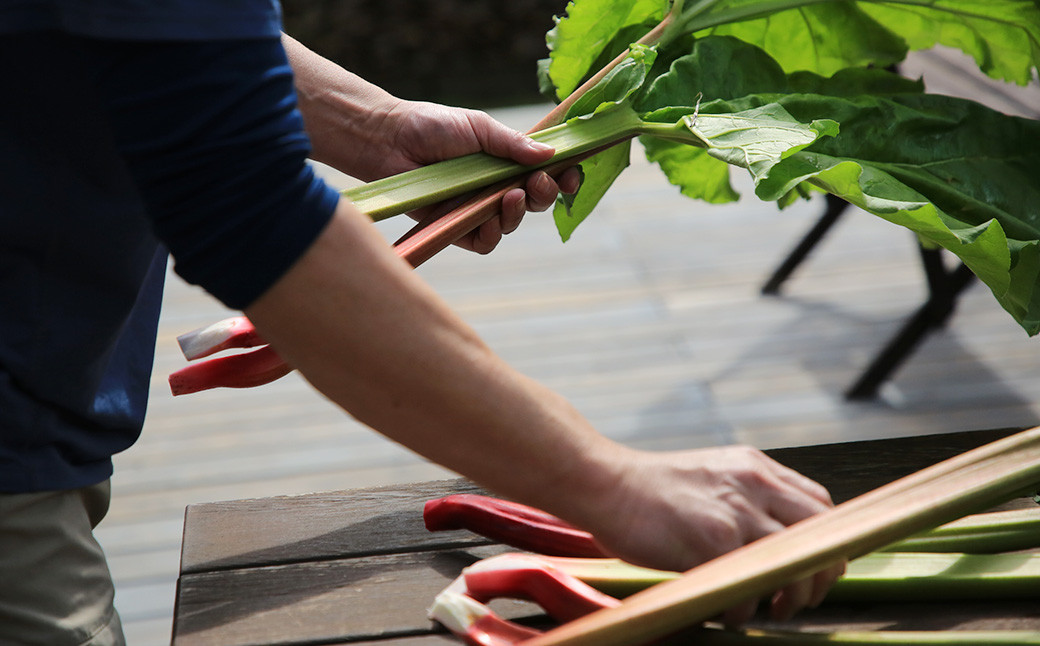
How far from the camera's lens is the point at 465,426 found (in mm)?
713

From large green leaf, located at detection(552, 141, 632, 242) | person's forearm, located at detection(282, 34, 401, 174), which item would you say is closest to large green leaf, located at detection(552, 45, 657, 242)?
large green leaf, located at detection(552, 141, 632, 242)

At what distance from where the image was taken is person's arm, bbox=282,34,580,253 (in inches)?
50.8

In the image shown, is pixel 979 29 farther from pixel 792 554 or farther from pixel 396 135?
pixel 792 554

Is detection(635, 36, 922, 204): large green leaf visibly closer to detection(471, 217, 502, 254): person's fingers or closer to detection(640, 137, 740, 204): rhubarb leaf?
detection(640, 137, 740, 204): rhubarb leaf

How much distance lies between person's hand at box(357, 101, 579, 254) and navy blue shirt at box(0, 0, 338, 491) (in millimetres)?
445

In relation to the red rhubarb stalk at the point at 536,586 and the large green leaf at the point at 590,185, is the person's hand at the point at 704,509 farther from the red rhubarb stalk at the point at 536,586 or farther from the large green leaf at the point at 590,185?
the large green leaf at the point at 590,185

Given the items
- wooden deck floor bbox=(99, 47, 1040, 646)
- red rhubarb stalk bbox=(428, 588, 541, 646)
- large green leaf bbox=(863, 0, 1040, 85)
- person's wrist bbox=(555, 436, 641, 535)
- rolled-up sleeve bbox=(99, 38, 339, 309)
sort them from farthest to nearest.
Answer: wooden deck floor bbox=(99, 47, 1040, 646) → large green leaf bbox=(863, 0, 1040, 85) → red rhubarb stalk bbox=(428, 588, 541, 646) → person's wrist bbox=(555, 436, 641, 535) → rolled-up sleeve bbox=(99, 38, 339, 309)

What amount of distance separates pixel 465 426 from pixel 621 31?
3.02 feet

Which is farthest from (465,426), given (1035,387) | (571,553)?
(1035,387)

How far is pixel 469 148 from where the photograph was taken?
4.33ft

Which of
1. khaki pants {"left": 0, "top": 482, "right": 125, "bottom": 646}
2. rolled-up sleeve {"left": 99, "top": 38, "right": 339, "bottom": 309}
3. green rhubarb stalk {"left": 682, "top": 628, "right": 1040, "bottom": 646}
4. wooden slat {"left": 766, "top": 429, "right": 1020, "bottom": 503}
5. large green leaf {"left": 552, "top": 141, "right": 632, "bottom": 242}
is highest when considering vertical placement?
rolled-up sleeve {"left": 99, "top": 38, "right": 339, "bottom": 309}

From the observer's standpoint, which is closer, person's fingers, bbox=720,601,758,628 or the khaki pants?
person's fingers, bbox=720,601,758,628

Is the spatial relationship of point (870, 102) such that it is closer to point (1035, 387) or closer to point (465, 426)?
point (465, 426)

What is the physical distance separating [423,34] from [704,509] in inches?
245
